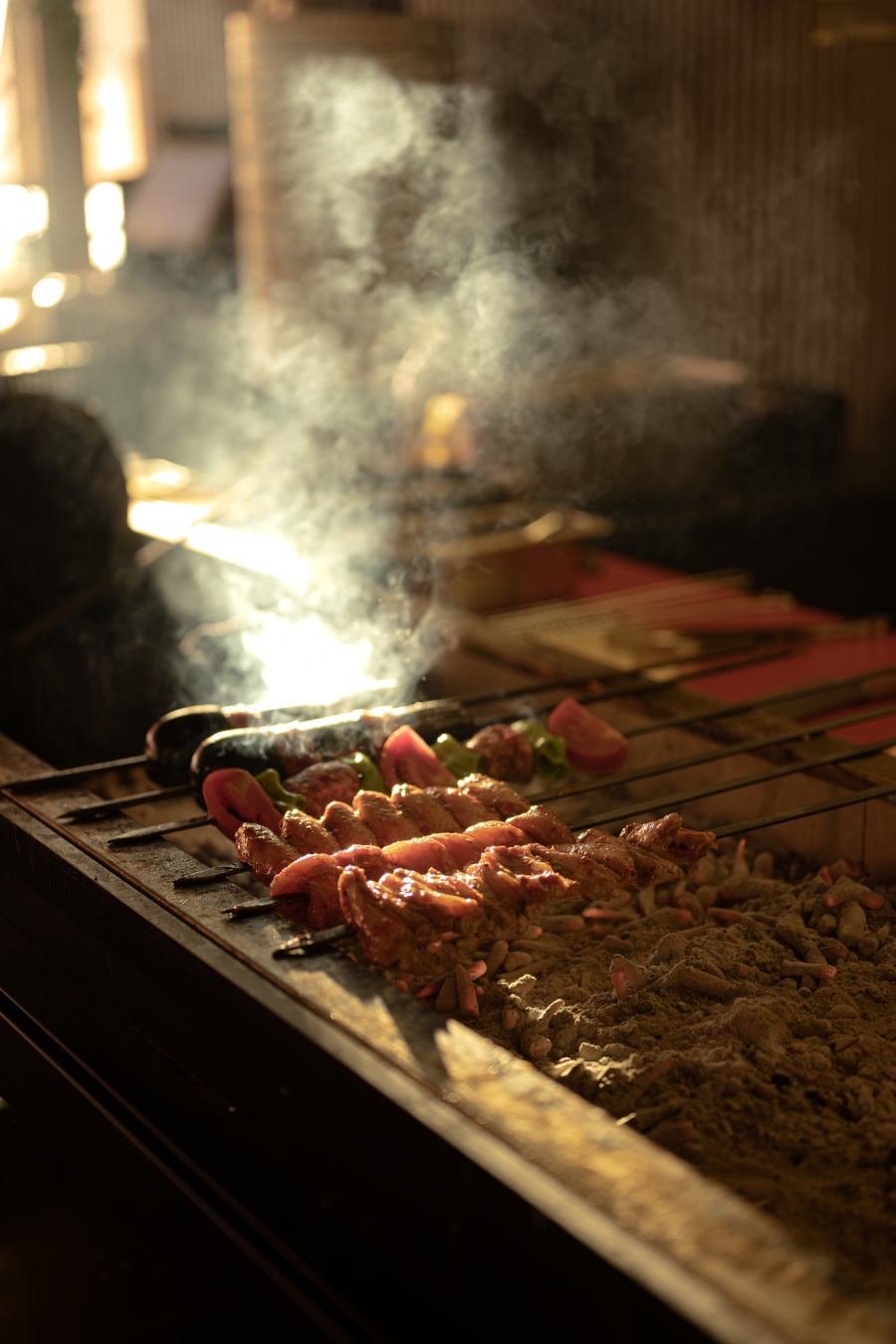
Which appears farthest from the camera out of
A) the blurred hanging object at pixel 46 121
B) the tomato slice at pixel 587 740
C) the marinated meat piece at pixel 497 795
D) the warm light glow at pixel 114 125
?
the warm light glow at pixel 114 125

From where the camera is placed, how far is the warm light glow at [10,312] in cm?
1414

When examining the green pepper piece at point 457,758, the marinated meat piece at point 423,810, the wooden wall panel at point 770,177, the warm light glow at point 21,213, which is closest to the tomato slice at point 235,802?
the marinated meat piece at point 423,810

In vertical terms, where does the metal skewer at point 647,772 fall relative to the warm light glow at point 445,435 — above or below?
below

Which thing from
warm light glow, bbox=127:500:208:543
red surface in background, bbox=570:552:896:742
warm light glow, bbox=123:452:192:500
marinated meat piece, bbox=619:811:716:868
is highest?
warm light glow, bbox=123:452:192:500

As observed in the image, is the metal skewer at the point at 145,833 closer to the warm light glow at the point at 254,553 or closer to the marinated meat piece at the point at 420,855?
the marinated meat piece at the point at 420,855

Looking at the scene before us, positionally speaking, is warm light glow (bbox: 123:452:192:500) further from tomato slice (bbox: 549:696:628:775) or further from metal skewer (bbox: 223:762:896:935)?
metal skewer (bbox: 223:762:896:935)

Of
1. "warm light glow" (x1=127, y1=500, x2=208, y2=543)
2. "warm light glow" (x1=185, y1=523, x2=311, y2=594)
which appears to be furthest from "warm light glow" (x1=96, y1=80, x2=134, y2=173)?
"warm light glow" (x1=185, y1=523, x2=311, y2=594)

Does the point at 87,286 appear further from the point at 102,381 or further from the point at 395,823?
the point at 395,823

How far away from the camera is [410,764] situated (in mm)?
2834

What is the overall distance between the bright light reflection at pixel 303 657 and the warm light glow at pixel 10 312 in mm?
11541

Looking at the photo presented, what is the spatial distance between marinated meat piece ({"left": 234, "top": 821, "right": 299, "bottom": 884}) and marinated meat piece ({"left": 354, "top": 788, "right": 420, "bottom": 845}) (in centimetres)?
19

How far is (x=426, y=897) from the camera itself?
6.88ft

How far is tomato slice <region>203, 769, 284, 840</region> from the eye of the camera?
103 inches

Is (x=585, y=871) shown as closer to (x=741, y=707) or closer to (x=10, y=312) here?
(x=741, y=707)
